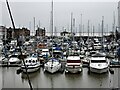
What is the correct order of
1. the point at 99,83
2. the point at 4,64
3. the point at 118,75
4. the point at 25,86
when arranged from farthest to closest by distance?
1. the point at 4,64
2. the point at 118,75
3. the point at 99,83
4. the point at 25,86

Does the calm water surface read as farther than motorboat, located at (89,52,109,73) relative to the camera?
No

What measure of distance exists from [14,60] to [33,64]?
10.8ft

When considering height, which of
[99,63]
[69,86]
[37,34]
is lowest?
[69,86]

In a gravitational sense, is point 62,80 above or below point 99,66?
below

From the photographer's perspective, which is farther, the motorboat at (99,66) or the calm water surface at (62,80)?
the motorboat at (99,66)

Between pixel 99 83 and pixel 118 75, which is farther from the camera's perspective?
pixel 118 75

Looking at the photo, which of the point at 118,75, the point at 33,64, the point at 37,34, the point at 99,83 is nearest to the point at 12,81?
the point at 33,64

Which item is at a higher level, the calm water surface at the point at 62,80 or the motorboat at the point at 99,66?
the motorboat at the point at 99,66

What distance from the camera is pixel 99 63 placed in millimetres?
12008

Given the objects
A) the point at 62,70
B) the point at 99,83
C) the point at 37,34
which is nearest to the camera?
the point at 99,83

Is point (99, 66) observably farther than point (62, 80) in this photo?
Yes

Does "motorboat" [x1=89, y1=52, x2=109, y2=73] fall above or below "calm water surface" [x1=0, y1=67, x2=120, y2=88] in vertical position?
above

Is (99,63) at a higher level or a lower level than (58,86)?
higher

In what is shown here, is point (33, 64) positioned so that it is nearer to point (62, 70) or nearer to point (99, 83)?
point (62, 70)
